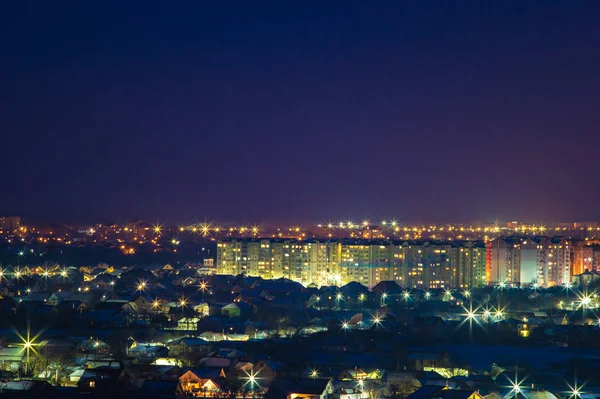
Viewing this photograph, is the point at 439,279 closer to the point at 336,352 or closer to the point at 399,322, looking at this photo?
the point at 399,322

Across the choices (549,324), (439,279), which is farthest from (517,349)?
(439,279)

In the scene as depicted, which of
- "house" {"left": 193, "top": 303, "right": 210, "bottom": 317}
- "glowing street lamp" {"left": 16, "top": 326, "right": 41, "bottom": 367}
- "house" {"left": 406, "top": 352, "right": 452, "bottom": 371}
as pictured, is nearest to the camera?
"house" {"left": 406, "top": 352, "right": 452, "bottom": 371}

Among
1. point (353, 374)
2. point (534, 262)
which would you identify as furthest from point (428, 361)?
point (534, 262)

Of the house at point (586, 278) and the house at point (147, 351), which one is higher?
the house at point (586, 278)

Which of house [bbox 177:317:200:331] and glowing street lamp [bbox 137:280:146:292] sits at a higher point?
glowing street lamp [bbox 137:280:146:292]

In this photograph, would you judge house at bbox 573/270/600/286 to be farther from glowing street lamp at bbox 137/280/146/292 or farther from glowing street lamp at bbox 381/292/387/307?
glowing street lamp at bbox 137/280/146/292

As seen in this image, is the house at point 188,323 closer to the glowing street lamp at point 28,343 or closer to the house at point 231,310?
the house at point 231,310

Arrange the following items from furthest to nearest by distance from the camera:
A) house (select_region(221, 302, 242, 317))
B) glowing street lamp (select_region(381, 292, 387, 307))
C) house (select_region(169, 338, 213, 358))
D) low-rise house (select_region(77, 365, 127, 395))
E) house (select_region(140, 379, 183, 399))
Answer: glowing street lamp (select_region(381, 292, 387, 307)) → house (select_region(221, 302, 242, 317)) → house (select_region(169, 338, 213, 358)) → low-rise house (select_region(77, 365, 127, 395)) → house (select_region(140, 379, 183, 399))

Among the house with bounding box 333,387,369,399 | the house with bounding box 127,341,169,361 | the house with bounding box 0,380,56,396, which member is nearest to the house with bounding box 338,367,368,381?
the house with bounding box 333,387,369,399

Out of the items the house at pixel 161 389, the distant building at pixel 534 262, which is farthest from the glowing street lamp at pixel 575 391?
the distant building at pixel 534 262
